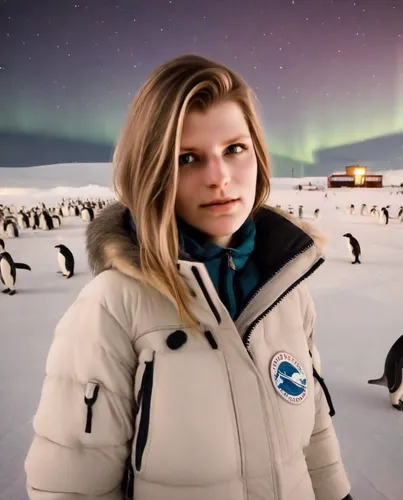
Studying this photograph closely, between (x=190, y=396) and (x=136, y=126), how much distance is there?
33cm

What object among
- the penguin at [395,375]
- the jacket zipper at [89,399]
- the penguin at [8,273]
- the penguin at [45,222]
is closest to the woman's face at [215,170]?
the jacket zipper at [89,399]

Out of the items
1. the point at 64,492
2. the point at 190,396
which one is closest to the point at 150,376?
the point at 190,396

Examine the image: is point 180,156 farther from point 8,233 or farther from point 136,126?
point 8,233

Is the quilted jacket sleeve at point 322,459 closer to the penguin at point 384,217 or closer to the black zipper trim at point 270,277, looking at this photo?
the black zipper trim at point 270,277

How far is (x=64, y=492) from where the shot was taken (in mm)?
446

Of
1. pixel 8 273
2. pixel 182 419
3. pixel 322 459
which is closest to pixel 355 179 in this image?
pixel 8 273

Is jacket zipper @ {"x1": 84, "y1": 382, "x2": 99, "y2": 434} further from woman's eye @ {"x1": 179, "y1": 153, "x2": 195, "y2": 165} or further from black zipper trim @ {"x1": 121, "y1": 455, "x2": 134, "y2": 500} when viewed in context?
woman's eye @ {"x1": 179, "y1": 153, "x2": 195, "y2": 165}

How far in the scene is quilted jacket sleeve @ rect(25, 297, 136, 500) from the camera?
17.6 inches

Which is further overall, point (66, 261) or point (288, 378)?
point (66, 261)

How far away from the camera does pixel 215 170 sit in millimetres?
497

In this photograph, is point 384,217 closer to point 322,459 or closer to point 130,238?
point 322,459

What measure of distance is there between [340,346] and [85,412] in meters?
1.65

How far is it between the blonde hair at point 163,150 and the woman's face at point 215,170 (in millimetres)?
21

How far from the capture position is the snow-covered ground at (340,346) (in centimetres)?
114
